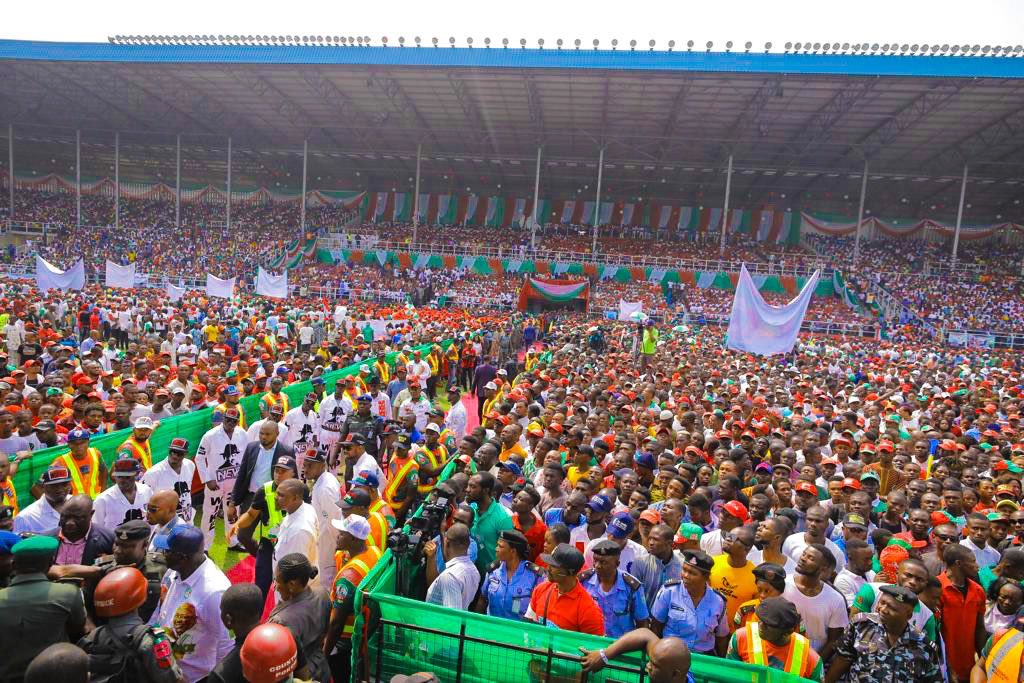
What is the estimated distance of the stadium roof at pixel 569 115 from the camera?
2392 centimetres

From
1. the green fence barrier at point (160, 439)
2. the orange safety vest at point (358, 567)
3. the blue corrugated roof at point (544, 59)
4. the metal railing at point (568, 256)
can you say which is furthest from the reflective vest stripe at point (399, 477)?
the metal railing at point (568, 256)

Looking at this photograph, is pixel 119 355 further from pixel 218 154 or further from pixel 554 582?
pixel 218 154

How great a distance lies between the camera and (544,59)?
78.6ft

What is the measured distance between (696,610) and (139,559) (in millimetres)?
3051

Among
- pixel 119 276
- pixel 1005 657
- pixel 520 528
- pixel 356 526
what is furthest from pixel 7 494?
pixel 119 276

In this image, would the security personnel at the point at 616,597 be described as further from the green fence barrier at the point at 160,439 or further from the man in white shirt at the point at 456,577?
the green fence barrier at the point at 160,439

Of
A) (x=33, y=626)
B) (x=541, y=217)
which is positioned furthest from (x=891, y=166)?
(x=33, y=626)

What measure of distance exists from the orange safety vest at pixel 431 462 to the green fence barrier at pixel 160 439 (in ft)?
10.1

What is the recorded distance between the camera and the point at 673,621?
351 cm

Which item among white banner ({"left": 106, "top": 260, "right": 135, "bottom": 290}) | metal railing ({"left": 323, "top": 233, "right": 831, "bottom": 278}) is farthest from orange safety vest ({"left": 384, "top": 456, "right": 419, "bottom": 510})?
metal railing ({"left": 323, "top": 233, "right": 831, "bottom": 278})

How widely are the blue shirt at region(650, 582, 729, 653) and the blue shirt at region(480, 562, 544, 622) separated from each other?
766 millimetres

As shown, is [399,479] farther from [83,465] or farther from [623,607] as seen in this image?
[83,465]

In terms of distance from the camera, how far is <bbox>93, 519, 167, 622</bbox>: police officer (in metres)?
3.20

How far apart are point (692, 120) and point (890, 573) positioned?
28.5 m
